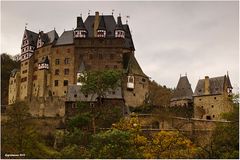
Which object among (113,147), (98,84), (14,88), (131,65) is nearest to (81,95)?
(98,84)

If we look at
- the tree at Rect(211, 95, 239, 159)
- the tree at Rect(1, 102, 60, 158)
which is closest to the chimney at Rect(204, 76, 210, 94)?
the tree at Rect(211, 95, 239, 159)

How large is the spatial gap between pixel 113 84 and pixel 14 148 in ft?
67.5

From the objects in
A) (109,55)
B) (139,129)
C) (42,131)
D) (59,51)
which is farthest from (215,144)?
(59,51)

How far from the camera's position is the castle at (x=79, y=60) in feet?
208

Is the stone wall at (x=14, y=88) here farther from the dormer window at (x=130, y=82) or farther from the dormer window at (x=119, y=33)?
the dormer window at (x=130, y=82)

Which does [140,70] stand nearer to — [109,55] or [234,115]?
[109,55]

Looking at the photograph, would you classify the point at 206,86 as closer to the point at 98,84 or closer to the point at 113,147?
the point at 98,84

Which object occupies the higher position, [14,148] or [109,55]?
[109,55]

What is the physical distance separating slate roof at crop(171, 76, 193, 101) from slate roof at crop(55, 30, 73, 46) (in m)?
14.8

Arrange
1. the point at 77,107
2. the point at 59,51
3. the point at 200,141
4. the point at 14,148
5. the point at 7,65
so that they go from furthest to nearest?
the point at 7,65, the point at 59,51, the point at 77,107, the point at 200,141, the point at 14,148

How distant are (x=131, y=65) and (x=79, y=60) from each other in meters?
6.70

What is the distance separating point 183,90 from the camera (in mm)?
64562

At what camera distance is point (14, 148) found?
33.4 meters

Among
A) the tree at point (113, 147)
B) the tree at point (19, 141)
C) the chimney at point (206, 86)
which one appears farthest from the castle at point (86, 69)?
the tree at point (113, 147)
